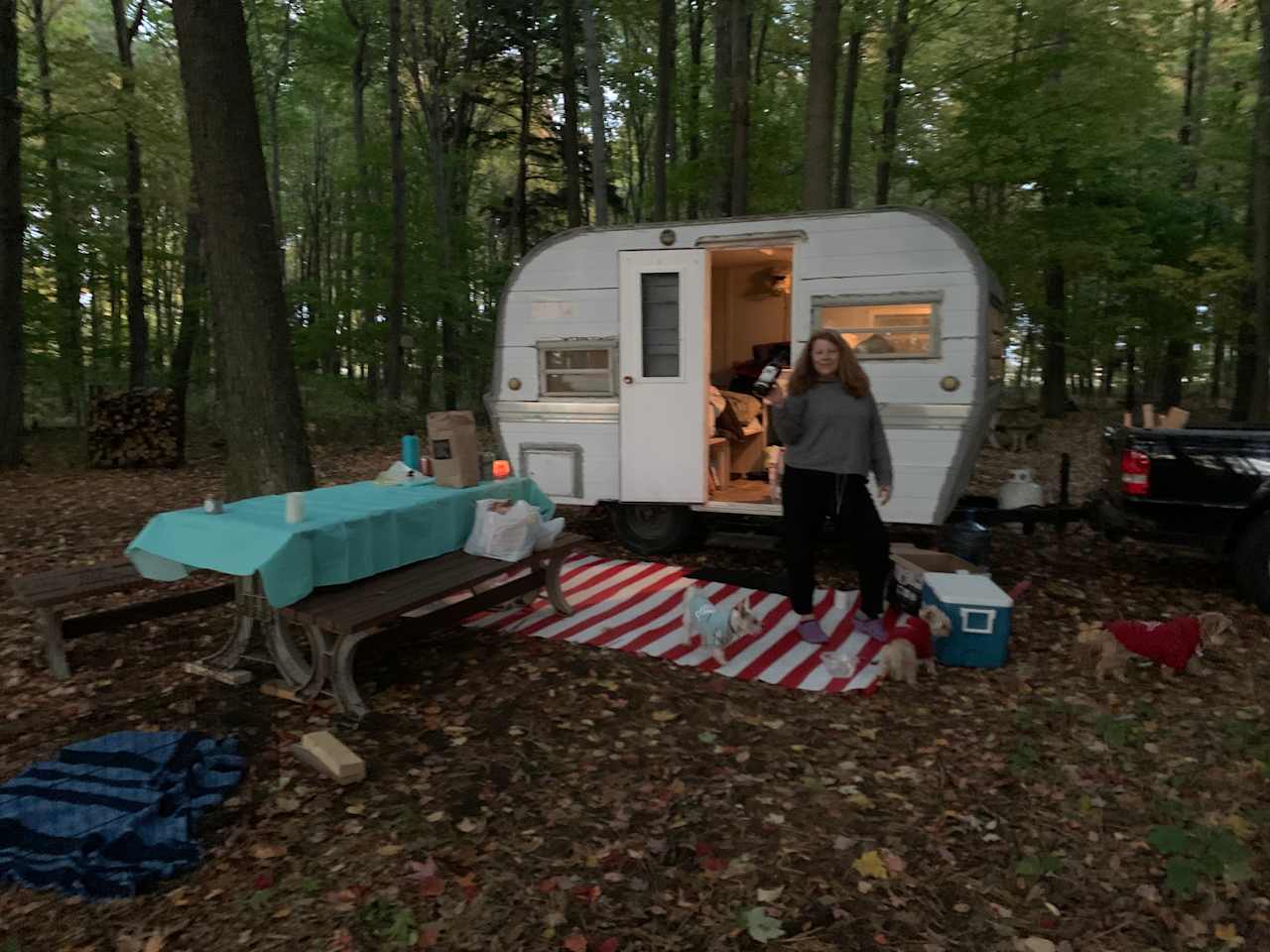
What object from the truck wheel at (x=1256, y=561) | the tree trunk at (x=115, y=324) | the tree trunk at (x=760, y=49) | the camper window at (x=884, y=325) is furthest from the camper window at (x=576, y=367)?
the tree trunk at (x=760, y=49)

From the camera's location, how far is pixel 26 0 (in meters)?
16.4

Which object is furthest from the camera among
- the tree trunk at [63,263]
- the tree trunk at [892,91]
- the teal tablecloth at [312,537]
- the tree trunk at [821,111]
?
the tree trunk at [892,91]

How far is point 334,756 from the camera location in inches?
129

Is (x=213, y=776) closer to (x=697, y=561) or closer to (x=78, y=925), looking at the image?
(x=78, y=925)

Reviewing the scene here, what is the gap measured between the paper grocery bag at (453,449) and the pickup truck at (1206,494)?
4250 millimetres

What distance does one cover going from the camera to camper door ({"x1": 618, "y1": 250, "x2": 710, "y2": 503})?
6.57 meters

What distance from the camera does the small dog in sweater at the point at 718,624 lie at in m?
4.57

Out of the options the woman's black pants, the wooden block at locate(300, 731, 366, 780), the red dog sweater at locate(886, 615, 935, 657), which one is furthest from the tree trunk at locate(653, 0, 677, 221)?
the wooden block at locate(300, 731, 366, 780)

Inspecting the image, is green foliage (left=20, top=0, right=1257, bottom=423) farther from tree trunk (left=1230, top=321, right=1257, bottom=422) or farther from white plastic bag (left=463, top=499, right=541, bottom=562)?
white plastic bag (left=463, top=499, right=541, bottom=562)

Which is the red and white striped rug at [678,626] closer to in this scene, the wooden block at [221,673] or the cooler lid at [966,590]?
the cooler lid at [966,590]

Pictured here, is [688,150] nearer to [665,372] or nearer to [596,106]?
[596,106]

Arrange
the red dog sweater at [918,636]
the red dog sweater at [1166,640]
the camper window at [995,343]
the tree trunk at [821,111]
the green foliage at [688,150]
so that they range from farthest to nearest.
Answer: the green foliage at [688,150] < the tree trunk at [821,111] < the camper window at [995,343] < the red dog sweater at [918,636] < the red dog sweater at [1166,640]

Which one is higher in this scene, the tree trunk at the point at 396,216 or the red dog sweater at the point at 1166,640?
the tree trunk at the point at 396,216

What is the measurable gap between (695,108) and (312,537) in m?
13.3
